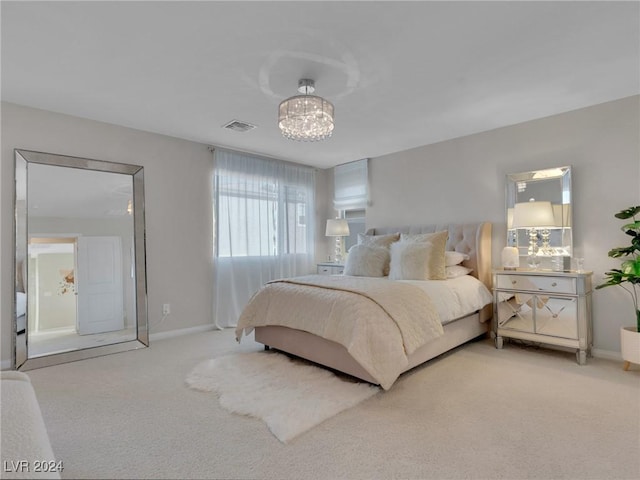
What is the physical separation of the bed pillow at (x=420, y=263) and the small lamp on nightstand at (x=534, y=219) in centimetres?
81

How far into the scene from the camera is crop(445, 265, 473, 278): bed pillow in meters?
3.50

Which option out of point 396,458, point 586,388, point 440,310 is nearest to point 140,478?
point 396,458

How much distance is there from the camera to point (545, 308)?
3.06 metres

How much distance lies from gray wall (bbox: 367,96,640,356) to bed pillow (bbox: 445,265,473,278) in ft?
1.33

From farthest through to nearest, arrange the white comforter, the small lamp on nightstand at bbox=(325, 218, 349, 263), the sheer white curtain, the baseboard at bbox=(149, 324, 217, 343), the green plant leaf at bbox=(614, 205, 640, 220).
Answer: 1. the small lamp on nightstand at bbox=(325, 218, 349, 263)
2. the sheer white curtain
3. the baseboard at bbox=(149, 324, 217, 343)
4. the green plant leaf at bbox=(614, 205, 640, 220)
5. the white comforter

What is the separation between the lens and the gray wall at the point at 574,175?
2.98 meters

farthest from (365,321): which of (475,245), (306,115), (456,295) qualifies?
(475,245)

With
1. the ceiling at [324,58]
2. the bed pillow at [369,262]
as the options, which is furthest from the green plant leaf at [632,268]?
the bed pillow at [369,262]

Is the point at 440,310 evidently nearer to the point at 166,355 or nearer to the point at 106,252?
the point at 166,355

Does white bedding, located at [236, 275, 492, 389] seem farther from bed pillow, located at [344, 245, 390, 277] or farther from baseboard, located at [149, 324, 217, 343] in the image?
baseboard, located at [149, 324, 217, 343]

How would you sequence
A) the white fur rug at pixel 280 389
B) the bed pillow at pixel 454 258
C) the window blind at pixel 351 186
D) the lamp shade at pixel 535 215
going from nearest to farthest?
1. the white fur rug at pixel 280 389
2. the lamp shade at pixel 535 215
3. the bed pillow at pixel 454 258
4. the window blind at pixel 351 186

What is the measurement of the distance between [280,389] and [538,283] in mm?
2505

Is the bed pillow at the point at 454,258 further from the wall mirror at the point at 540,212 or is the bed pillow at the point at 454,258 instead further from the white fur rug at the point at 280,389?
the white fur rug at the point at 280,389

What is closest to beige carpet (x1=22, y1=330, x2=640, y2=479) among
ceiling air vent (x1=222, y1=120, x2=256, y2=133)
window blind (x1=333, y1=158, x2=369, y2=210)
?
ceiling air vent (x1=222, y1=120, x2=256, y2=133)
